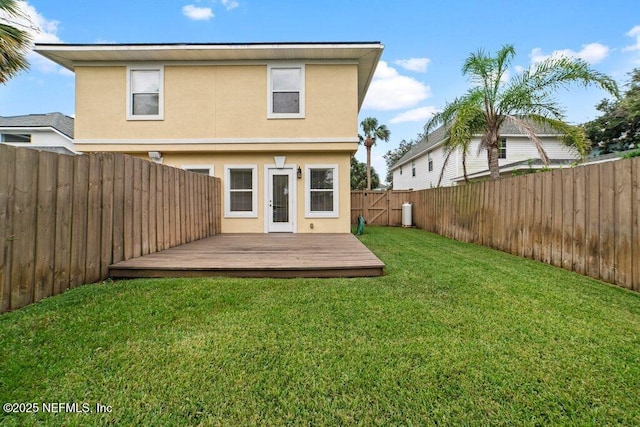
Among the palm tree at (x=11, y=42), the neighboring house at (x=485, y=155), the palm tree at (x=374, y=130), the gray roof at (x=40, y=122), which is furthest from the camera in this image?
the palm tree at (x=374, y=130)

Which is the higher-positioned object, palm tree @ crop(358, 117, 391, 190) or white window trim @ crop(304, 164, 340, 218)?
palm tree @ crop(358, 117, 391, 190)

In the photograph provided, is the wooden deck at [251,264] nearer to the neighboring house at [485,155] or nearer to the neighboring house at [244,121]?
the neighboring house at [244,121]

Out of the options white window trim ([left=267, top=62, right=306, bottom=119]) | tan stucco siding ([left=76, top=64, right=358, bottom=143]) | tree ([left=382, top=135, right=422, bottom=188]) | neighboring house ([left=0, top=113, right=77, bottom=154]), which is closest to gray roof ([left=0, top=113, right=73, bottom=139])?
neighboring house ([left=0, top=113, right=77, bottom=154])

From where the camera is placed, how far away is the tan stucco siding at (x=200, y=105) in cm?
→ 877

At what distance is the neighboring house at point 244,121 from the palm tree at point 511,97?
3.11 metres

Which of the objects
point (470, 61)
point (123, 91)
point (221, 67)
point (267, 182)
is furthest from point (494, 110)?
point (123, 91)

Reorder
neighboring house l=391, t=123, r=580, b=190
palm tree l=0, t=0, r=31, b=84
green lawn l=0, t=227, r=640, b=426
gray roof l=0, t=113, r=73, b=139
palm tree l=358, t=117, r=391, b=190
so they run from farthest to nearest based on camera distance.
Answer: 1. palm tree l=358, t=117, r=391, b=190
2. gray roof l=0, t=113, r=73, b=139
3. neighboring house l=391, t=123, r=580, b=190
4. palm tree l=0, t=0, r=31, b=84
5. green lawn l=0, t=227, r=640, b=426

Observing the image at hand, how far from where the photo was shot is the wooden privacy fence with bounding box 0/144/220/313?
299 centimetres

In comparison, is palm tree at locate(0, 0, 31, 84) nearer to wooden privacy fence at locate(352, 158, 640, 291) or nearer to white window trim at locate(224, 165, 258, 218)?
white window trim at locate(224, 165, 258, 218)

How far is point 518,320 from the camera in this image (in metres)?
2.90

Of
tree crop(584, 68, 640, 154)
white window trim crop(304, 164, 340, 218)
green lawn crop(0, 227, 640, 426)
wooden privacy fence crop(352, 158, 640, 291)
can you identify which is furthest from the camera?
tree crop(584, 68, 640, 154)

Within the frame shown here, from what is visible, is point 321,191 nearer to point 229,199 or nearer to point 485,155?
point 229,199

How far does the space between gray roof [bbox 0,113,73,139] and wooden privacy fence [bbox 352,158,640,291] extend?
2554cm

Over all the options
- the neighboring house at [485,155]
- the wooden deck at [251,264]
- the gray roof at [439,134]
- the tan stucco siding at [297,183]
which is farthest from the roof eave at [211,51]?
the neighboring house at [485,155]
